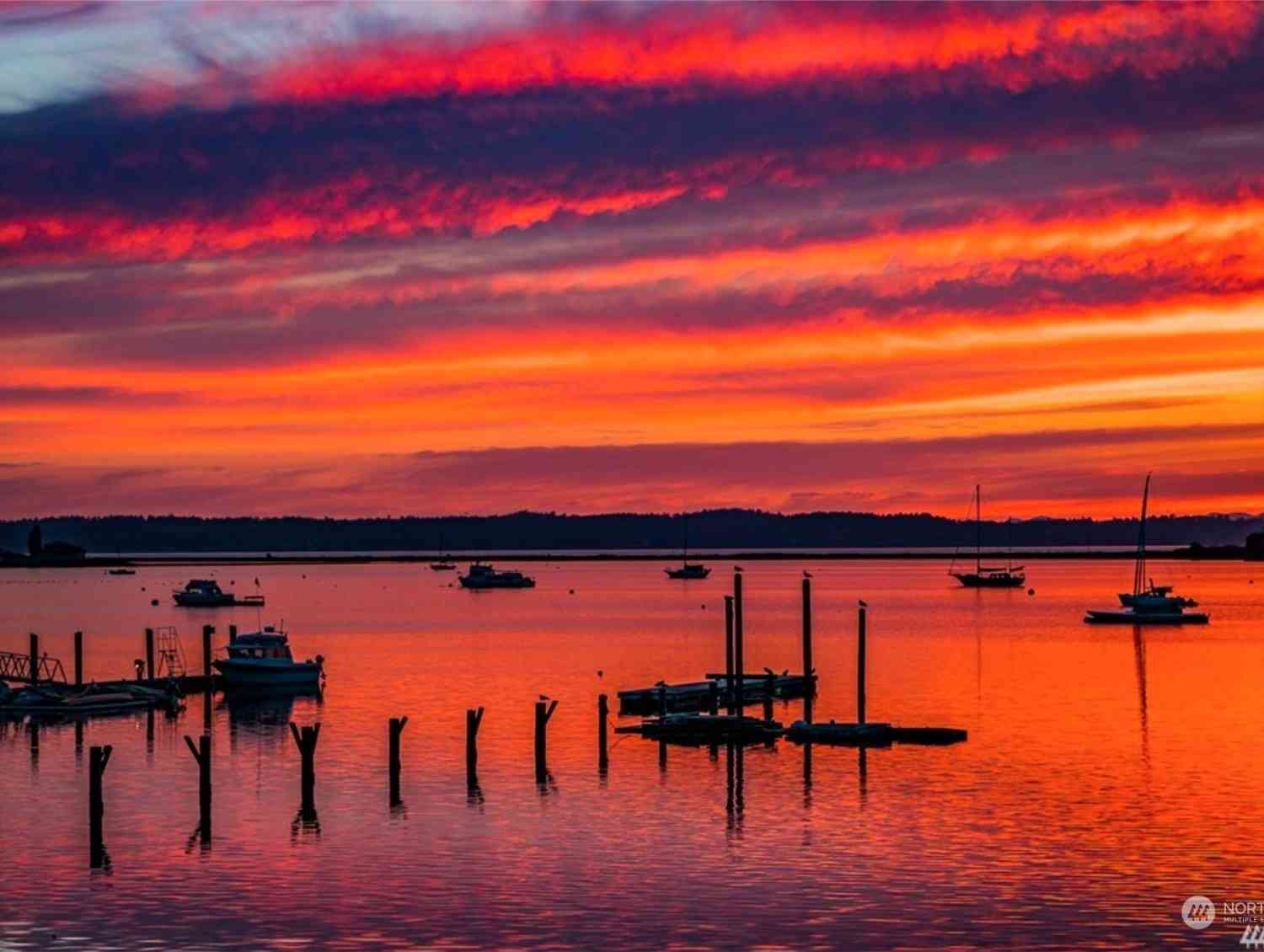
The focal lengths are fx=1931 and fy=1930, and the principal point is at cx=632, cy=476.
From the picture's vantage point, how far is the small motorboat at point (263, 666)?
281 ft

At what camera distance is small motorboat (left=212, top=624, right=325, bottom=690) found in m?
85.6

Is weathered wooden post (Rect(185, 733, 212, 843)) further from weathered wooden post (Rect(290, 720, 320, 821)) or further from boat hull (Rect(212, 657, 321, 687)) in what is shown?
boat hull (Rect(212, 657, 321, 687))

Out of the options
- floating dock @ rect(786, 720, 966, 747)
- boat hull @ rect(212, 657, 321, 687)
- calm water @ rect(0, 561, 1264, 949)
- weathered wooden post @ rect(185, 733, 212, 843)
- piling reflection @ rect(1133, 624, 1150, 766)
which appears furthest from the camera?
boat hull @ rect(212, 657, 321, 687)

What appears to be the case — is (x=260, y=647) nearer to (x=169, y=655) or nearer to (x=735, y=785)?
(x=169, y=655)

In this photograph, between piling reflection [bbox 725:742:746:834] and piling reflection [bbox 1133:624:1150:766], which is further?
piling reflection [bbox 1133:624:1150:766]

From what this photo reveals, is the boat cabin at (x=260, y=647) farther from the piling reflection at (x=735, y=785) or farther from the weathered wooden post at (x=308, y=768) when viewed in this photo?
the weathered wooden post at (x=308, y=768)

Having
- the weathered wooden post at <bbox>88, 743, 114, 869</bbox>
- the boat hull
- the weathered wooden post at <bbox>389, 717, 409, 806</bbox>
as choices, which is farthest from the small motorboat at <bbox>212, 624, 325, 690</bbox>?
the weathered wooden post at <bbox>88, 743, 114, 869</bbox>

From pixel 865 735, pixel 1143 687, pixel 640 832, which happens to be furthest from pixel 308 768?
pixel 1143 687

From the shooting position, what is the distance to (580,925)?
36594 millimetres

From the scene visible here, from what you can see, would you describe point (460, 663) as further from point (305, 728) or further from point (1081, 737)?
point (305, 728)

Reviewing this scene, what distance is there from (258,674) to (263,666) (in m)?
0.40

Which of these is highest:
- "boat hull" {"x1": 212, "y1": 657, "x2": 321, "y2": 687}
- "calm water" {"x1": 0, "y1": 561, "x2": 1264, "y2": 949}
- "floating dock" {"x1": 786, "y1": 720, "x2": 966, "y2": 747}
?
"boat hull" {"x1": 212, "y1": 657, "x2": 321, "y2": 687}

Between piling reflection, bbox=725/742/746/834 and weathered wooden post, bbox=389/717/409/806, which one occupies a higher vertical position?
weathered wooden post, bbox=389/717/409/806

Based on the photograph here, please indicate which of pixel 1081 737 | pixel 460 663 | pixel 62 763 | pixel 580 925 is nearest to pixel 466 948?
pixel 580 925
